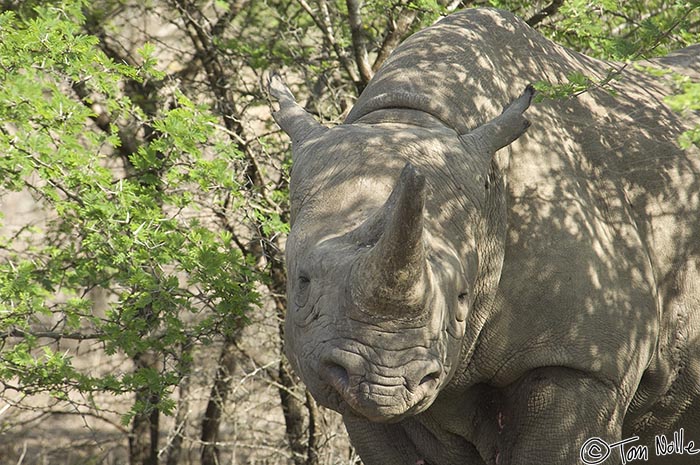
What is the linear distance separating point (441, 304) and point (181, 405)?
615 cm

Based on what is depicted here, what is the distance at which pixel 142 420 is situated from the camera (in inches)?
350

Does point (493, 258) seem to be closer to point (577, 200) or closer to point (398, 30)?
point (577, 200)

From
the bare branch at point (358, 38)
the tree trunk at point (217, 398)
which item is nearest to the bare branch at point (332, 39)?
the bare branch at point (358, 38)

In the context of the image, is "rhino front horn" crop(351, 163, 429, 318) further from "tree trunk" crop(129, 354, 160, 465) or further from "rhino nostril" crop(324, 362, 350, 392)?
"tree trunk" crop(129, 354, 160, 465)

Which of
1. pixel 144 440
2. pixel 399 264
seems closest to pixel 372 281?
pixel 399 264

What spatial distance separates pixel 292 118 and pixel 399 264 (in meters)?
1.50

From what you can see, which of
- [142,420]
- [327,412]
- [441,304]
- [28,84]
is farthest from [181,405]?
[441,304]

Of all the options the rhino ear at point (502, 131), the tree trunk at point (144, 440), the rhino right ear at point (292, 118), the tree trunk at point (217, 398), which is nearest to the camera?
the rhino ear at point (502, 131)

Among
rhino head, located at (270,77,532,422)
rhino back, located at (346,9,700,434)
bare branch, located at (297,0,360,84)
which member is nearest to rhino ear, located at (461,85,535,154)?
rhino head, located at (270,77,532,422)

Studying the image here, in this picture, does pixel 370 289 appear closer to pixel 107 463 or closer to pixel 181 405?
pixel 181 405

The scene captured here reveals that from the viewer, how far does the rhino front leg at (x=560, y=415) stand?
14.3 ft

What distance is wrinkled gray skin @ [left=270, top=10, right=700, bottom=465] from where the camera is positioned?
3271 mm
